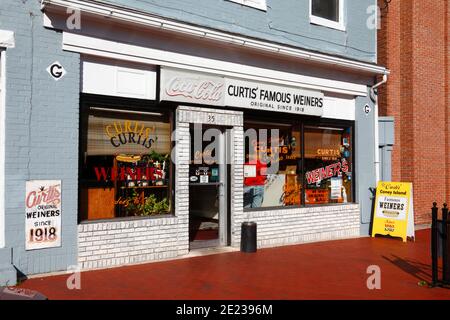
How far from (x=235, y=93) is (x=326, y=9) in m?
3.64

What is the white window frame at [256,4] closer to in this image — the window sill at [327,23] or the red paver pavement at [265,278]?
the window sill at [327,23]

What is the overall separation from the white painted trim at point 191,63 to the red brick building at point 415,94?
309 cm

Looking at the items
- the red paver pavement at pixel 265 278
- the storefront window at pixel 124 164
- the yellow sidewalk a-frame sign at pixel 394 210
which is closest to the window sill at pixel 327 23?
the yellow sidewalk a-frame sign at pixel 394 210

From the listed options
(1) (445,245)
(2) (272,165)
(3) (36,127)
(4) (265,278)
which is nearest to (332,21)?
(2) (272,165)

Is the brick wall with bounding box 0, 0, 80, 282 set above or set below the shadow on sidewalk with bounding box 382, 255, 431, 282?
above

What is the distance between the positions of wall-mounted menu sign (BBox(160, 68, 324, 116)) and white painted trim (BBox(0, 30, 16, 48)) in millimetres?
2448

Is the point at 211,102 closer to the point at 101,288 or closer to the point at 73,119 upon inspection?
the point at 73,119

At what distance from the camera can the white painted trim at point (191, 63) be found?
7496 mm

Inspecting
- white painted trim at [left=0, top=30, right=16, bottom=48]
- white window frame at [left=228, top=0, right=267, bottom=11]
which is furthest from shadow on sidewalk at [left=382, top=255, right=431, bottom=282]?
white painted trim at [left=0, top=30, right=16, bottom=48]

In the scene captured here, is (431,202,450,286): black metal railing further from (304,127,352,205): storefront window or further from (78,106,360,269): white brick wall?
(304,127,352,205): storefront window

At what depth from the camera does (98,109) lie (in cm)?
788

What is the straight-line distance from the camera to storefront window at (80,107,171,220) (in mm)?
7797

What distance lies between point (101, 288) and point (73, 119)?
8.45ft
